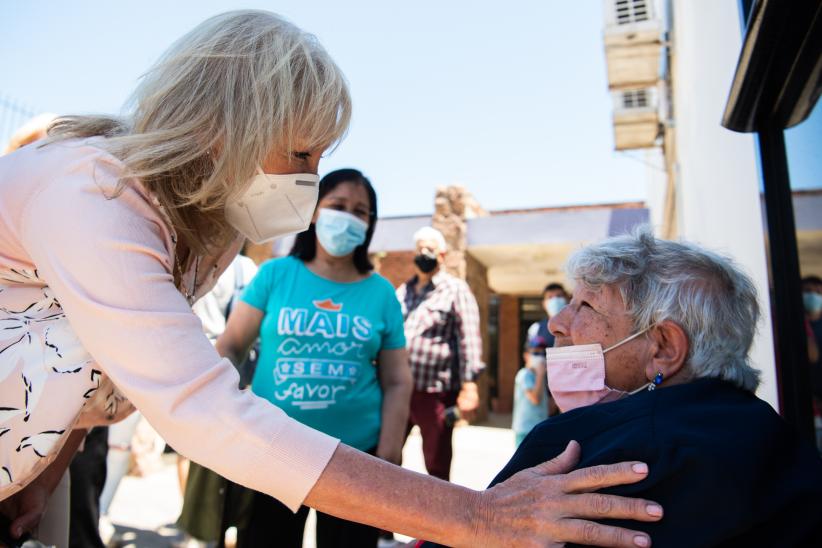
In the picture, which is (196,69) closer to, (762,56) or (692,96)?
(762,56)

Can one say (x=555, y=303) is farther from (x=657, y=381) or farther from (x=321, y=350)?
(x=657, y=381)

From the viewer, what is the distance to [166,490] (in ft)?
16.9

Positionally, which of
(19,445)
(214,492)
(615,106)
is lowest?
(214,492)

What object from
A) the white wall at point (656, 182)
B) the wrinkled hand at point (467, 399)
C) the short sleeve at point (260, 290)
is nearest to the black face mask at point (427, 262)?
the wrinkled hand at point (467, 399)

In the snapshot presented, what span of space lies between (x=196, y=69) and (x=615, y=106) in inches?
350

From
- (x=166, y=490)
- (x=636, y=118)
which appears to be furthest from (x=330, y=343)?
(x=636, y=118)

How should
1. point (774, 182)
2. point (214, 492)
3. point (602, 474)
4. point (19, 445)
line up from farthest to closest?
point (214, 492) → point (774, 182) → point (19, 445) → point (602, 474)

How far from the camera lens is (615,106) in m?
9.14

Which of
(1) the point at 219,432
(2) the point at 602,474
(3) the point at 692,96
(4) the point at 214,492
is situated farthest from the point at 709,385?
(3) the point at 692,96

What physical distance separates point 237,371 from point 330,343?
1.07 meters

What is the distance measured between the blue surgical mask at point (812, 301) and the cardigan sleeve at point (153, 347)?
4.84 ft

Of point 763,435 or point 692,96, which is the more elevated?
point 692,96

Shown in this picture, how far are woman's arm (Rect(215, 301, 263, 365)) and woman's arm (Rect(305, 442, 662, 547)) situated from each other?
1635mm

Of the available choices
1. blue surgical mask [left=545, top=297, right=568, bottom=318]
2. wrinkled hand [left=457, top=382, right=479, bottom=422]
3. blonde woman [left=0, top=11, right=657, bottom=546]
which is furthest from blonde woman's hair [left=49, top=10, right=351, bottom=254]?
blue surgical mask [left=545, top=297, right=568, bottom=318]
